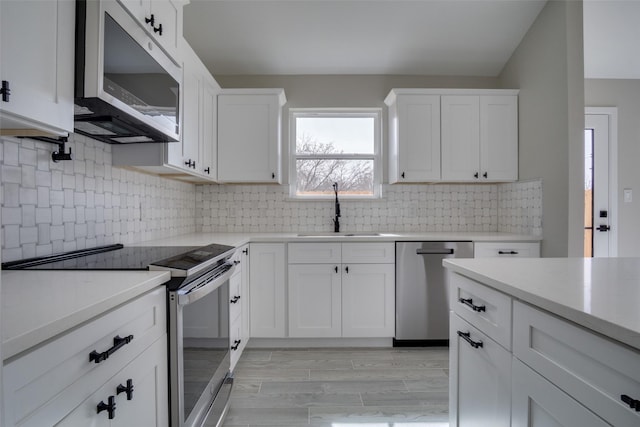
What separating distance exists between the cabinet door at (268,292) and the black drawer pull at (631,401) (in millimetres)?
2316

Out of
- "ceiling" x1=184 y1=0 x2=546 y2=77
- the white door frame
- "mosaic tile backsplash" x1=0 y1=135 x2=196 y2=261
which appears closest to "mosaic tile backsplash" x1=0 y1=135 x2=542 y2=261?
"mosaic tile backsplash" x1=0 y1=135 x2=196 y2=261

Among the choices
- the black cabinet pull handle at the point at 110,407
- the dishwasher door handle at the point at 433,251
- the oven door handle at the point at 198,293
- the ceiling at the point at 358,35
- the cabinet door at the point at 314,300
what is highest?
the ceiling at the point at 358,35

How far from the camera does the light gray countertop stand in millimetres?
667

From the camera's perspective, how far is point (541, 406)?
86 centimetres

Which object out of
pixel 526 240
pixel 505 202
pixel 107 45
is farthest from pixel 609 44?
pixel 107 45

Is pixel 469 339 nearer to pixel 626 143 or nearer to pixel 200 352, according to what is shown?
pixel 200 352

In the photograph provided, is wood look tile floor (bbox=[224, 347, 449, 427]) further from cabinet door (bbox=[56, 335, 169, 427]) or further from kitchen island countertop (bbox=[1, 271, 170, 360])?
kitchen island countertop (bbox=[1, 271, 170, 360])

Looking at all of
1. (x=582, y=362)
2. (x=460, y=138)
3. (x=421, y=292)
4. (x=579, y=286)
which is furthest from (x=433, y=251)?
(x=582, y=362)

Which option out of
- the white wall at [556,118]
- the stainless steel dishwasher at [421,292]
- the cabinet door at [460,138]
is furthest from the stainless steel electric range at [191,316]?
the white wall at [556,118]

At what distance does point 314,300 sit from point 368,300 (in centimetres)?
44

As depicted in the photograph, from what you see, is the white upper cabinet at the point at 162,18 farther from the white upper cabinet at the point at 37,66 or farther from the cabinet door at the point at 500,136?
the cabinet door at the point at 500,136

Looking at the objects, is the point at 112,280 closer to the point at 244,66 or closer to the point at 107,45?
the point at 107,45

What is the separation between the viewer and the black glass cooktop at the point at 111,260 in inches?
49.9

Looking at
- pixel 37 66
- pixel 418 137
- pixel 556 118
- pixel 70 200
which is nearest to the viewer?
pixel 37 66
